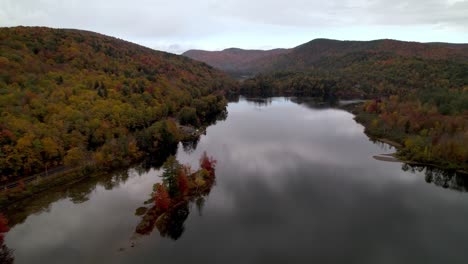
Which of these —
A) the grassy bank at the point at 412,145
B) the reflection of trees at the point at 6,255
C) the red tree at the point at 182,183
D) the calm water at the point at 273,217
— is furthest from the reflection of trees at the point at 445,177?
the reflection of trees at the point at 6,255

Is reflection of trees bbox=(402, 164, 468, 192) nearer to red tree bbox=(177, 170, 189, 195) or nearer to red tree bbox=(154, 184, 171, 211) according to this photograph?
red tree bbox=(177, 170, 189, 195)

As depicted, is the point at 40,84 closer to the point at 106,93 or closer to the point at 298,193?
the point at 106,93

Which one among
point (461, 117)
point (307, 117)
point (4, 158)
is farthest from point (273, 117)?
point (4, 158)

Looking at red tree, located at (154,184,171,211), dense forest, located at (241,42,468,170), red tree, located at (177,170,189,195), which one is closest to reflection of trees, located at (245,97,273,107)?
dense forest, located at (241,42,468,170)

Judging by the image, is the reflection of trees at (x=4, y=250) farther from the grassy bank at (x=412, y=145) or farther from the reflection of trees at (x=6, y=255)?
the grassy bank at (x=412, y=145)

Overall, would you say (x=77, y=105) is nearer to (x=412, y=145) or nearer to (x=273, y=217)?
(x=273, y=217)

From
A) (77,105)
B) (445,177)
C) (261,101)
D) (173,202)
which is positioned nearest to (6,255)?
(173,202)
